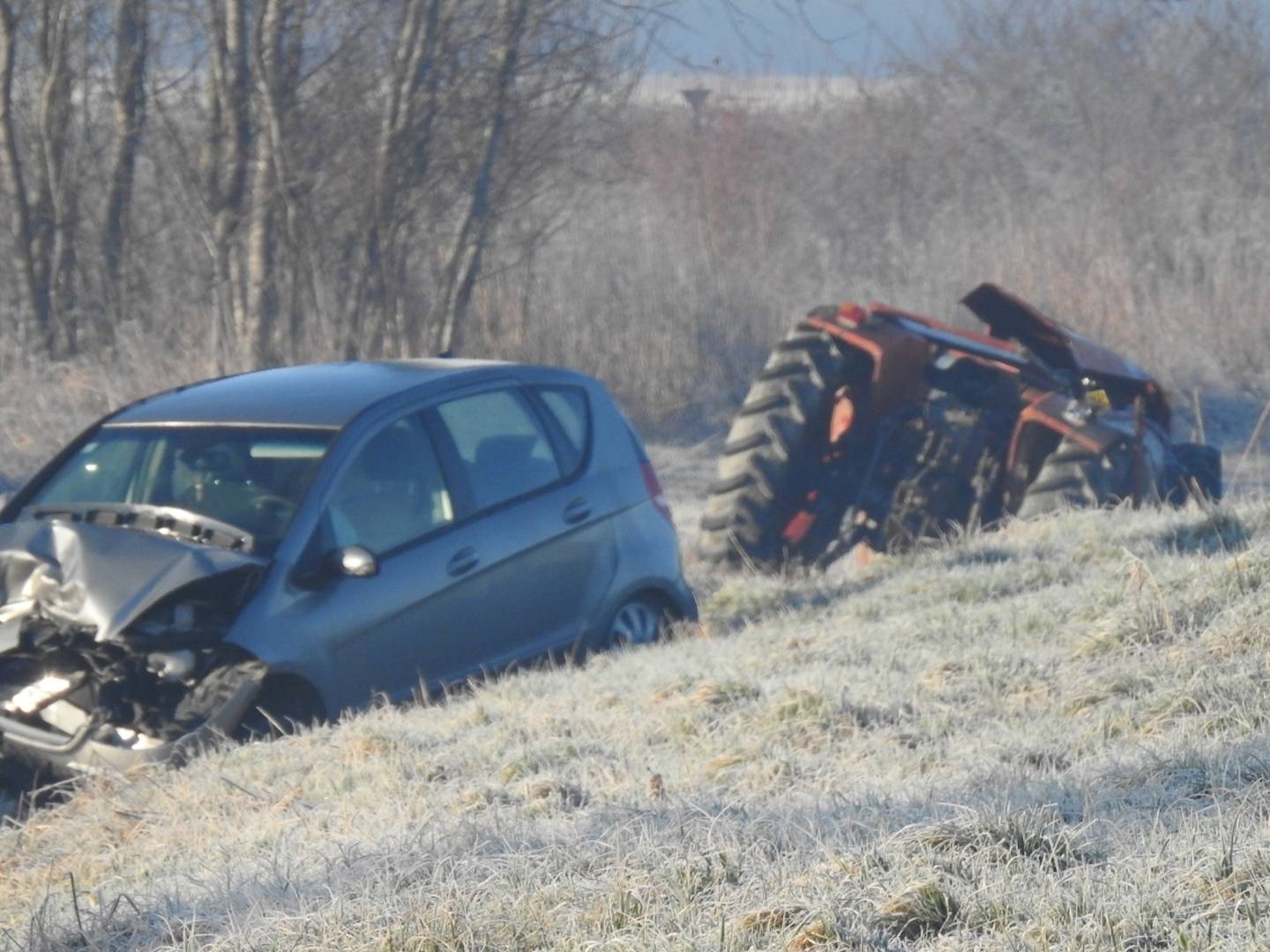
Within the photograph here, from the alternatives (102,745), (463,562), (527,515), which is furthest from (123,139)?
(102,745)

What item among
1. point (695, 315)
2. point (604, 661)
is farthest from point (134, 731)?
point (695, 315)

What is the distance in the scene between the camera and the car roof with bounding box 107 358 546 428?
6711mm

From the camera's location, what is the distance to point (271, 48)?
46.2ft

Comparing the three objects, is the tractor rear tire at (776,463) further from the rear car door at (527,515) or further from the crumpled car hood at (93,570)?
the crumpled car hood at (93,570)

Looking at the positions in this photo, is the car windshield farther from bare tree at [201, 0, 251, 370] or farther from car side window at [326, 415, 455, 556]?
bare tree at [201, 0, 251, 370]

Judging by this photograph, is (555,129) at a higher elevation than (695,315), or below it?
higher

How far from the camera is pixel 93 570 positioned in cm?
604

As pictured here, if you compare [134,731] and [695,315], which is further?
[695,315]

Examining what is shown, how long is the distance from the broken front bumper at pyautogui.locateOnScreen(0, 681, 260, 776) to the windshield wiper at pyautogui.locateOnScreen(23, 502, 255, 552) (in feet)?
1.99

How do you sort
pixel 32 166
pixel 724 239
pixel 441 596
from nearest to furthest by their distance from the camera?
pixel 441 596 → pixel 32 166 → pixel 724 239

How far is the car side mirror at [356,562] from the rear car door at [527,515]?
1.92ft

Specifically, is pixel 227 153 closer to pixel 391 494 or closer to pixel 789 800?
pixel 391 494

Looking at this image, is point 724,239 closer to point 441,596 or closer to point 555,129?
point 555,129

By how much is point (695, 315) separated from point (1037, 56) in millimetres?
14316
